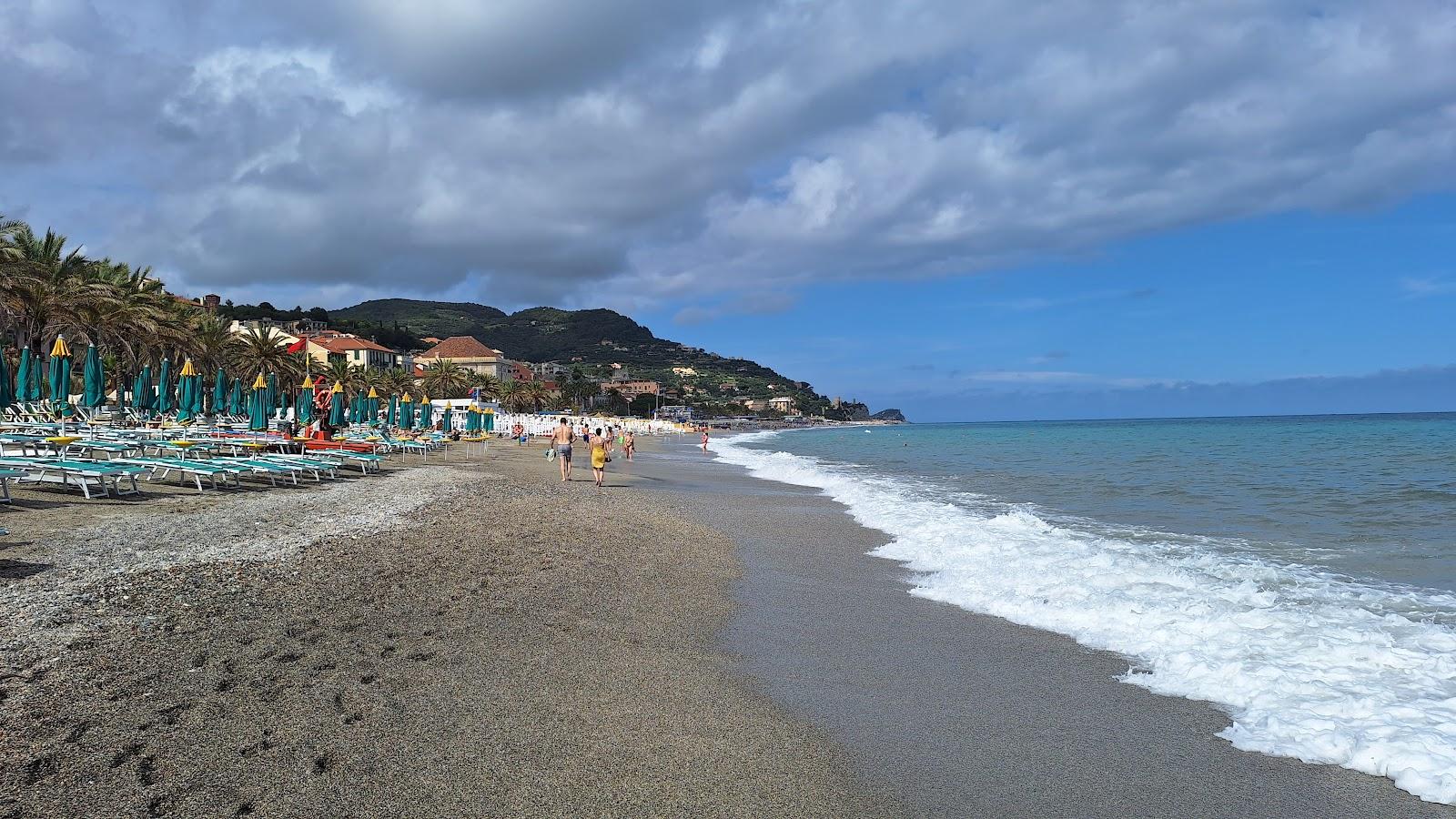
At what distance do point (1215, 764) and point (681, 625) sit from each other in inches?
153

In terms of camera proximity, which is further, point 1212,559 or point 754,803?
point 1212,559

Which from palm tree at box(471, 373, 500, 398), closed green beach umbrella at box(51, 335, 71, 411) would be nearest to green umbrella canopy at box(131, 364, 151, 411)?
closed green beach umbrella at box(51, 335, 71, 411)

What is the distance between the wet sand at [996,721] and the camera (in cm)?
390

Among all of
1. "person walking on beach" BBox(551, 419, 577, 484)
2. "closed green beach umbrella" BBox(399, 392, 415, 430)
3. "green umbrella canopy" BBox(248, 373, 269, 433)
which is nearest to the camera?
"person walking on beach" BBox(551, 419, 577, 484)

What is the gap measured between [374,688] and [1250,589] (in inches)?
320

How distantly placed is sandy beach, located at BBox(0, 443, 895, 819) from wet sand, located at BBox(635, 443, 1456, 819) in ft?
1.15

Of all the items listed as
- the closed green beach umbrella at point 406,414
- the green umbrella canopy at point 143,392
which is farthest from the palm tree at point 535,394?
the green umbrella canopy at point 143,392

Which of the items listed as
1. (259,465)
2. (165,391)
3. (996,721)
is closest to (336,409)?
(165,391)

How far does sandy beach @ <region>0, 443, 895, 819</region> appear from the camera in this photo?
3.63m

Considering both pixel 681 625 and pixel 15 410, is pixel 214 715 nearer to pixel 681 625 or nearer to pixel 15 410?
pixel 681 625

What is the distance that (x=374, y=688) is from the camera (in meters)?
4.86

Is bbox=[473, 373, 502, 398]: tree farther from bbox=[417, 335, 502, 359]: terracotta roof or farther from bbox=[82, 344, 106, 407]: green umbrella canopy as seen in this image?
bbox=[82, 344, 106, 407]: green umbrella canopy

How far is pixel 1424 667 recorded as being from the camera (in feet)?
18.6

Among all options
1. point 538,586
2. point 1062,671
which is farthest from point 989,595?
point 538,586
